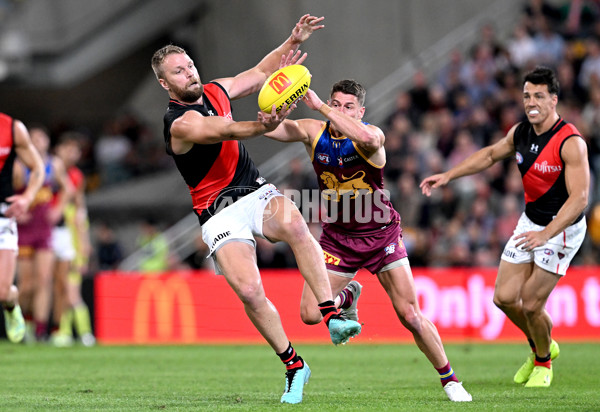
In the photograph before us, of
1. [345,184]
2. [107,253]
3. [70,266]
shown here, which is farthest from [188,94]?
[107,253]

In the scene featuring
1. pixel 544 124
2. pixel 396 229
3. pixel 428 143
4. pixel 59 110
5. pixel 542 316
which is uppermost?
pixel 59 110

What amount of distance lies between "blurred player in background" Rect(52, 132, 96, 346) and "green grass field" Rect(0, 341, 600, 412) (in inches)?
40.8

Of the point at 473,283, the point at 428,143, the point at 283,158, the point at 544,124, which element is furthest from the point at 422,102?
the point at 544,124

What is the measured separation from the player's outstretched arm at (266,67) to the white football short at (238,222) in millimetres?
1054

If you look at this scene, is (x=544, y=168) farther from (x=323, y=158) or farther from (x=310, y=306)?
(x=310, y=306)

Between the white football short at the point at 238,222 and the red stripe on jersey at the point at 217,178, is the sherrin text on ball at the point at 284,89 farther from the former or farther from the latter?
the white football short at the point at 238,222

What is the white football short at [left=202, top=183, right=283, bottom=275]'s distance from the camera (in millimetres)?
7262

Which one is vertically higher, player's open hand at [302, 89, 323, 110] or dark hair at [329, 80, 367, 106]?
dark hair at [329, 80, 367, 106]

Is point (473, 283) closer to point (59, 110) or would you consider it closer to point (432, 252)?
point (432, 252)

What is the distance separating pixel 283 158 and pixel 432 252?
4356 millimetres

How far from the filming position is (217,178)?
7402 millimetres

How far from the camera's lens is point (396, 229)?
802cm

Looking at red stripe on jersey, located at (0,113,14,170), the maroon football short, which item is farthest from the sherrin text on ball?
red stripe on jersey, located at (0,113,14,170)

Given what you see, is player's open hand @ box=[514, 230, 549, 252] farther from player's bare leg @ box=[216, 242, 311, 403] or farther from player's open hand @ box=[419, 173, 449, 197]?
player's bare leg @ box=[216, 242, 311, 403]
